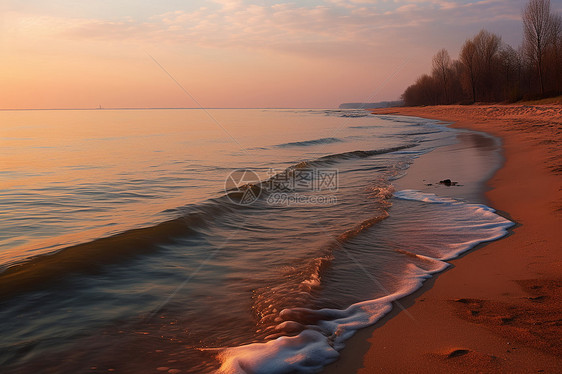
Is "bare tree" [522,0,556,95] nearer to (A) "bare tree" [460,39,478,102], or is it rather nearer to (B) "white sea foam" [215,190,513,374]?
(A) "bare tree" [460,39,478,102]

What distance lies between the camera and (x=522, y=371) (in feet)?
8.00

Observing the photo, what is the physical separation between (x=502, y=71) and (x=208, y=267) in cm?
7724

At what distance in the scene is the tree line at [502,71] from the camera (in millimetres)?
49750

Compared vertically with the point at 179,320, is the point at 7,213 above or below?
above

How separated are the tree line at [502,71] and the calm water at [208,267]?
4839 centimetres

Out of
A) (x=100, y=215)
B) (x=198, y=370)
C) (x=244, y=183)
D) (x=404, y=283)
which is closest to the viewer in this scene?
(x=198, y=370)

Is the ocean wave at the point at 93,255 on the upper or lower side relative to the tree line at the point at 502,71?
lower

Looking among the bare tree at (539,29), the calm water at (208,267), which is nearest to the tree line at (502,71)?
the bare tree at (539,29)

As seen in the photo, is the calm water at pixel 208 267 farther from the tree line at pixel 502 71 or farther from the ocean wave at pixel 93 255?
the tree line at pixel 502 71

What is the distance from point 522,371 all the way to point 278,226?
504cm

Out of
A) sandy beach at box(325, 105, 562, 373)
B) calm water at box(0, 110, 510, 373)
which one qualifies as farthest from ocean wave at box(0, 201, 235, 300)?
sandy beach at box(325, 105, 562, 373)

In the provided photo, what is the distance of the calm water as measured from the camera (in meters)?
3.17

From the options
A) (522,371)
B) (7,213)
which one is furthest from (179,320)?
(7,213)

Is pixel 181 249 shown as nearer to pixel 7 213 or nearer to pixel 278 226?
pixel 278 226
